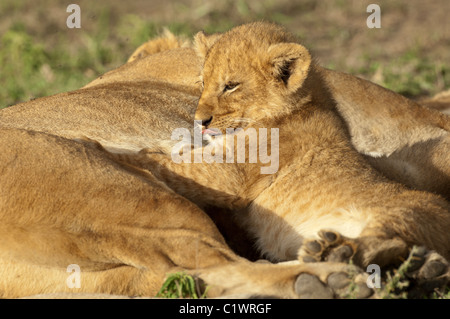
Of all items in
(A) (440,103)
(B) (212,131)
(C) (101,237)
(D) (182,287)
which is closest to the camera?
(D) (182,287)

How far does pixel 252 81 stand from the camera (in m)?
3.91

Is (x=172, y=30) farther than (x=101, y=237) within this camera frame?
Yes

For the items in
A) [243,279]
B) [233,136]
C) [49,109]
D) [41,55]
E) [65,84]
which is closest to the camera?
[243,279]

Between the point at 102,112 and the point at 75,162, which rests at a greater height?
the point at 102,112

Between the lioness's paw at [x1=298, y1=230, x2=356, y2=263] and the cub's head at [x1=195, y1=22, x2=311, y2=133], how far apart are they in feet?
3.56

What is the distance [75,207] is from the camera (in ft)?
9.95

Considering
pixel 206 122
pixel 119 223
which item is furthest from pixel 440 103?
pixel 119 223

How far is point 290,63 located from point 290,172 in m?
0.60

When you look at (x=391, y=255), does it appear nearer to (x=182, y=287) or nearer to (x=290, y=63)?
(x=182, y=287)

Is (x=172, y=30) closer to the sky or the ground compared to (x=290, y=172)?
closer to the sky
